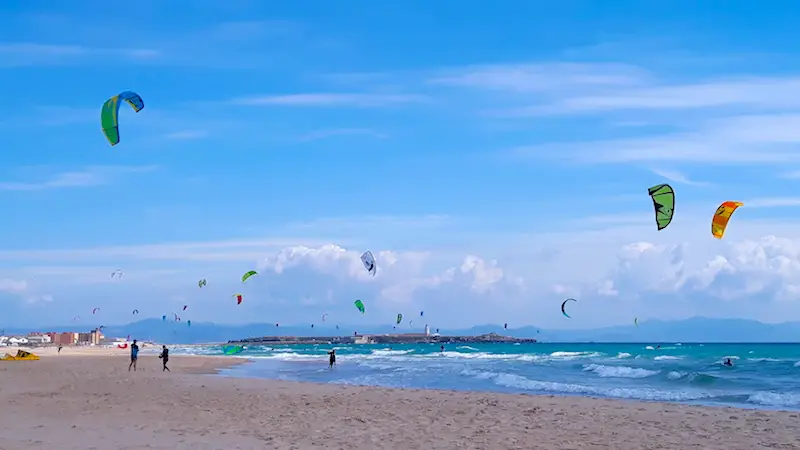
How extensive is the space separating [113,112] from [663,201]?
1095cm

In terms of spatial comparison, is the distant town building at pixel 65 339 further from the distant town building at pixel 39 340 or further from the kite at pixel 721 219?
the kite at pixel 721 219

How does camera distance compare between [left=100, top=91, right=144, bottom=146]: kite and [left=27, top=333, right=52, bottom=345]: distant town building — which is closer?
[left=100, top=91, right=144, bottom=146]: kite

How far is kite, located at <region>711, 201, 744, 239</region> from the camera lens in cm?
1609

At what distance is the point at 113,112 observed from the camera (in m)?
15.8

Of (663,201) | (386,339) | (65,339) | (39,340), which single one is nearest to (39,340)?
(39,340)

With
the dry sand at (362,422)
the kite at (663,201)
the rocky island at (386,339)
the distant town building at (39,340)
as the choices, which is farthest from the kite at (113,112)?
the rocky island at (386,339)

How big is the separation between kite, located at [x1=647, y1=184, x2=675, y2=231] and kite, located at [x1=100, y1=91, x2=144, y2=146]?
33.8 feet

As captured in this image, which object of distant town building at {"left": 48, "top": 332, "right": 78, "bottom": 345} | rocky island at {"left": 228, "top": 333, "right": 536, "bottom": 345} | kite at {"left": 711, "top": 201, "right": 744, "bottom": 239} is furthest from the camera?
rocky island at {"left": 228, "top": 333, "right": 536, "bottom": 345}

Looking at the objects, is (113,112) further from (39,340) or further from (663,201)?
(39,340)

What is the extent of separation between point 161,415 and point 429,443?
15.5ft

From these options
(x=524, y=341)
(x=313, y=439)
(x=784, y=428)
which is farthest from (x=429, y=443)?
(x=524, y=341)

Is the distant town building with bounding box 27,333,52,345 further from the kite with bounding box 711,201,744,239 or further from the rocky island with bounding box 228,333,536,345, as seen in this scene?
the kite with bounding box 711,201,744,239

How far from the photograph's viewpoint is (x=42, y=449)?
8719 mm

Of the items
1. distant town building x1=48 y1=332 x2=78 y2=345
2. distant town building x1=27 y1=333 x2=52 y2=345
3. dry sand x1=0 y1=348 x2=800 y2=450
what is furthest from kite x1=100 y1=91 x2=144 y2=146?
distant town building x1=48 y1=332 x2=78 y2=345
